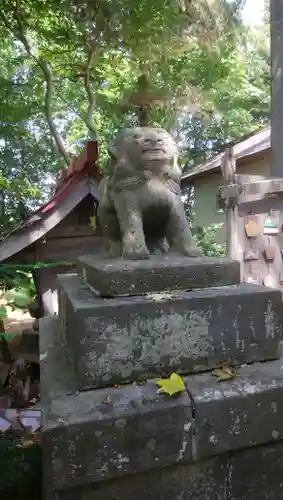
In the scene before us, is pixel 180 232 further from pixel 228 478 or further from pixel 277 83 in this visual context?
pixel 277 83

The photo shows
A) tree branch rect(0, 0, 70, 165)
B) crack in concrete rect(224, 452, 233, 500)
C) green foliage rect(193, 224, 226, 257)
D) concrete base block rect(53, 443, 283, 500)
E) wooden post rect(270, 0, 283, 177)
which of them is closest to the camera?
concrete base block rect(53, 443, 283, 500)

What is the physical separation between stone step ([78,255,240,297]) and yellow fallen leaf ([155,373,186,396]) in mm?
374

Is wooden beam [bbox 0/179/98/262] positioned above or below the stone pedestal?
above

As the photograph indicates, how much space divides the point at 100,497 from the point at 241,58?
8.38 meters

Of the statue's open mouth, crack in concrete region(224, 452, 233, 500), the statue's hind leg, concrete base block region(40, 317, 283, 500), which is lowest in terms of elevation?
crack in concrete region(224, 452, 233, 500)

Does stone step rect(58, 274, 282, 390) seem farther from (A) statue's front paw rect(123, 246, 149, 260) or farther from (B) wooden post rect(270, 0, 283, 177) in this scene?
(B) wooden post rect(270, 0, 283, 177)

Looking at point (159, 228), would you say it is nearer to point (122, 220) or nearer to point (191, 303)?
point (122, 220)

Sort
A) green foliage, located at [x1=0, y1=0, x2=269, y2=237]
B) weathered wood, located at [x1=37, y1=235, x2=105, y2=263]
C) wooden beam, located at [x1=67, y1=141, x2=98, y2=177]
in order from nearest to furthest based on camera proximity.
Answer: wooden beam, located at [x1=67, y1=141, x2=98, y2=177] → weathered wood, located at [x1=37, y1=235, x2=105, y2=263] → green foliage, located at [x1=0, y1=0, x2=269, y2=237]

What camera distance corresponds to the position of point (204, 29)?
245 inches

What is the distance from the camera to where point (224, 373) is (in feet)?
5.31

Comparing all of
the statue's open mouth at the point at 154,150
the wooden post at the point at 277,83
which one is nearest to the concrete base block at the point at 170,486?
the statue's open mouth at the point at 154,150

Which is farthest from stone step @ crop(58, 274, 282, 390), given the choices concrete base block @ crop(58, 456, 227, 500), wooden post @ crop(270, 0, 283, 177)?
wooden post @ crop(270, 0, 283, 177)

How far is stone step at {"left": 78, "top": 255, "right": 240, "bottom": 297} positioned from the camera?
163 centimetres

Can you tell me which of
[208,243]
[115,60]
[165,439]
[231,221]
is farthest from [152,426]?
[115,60]
